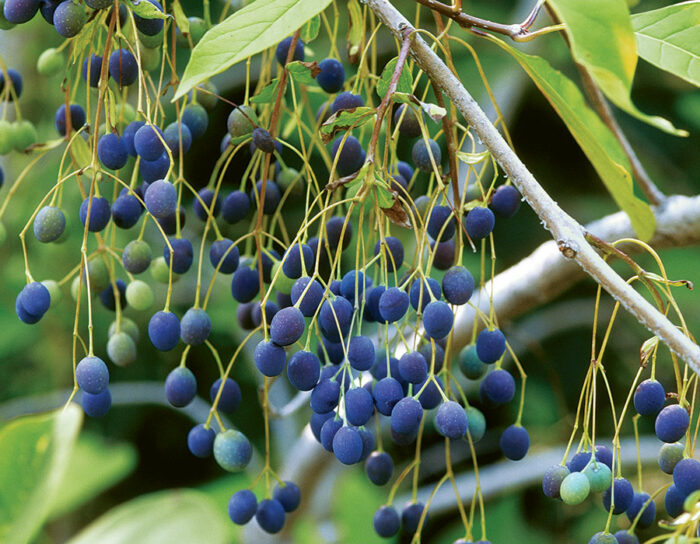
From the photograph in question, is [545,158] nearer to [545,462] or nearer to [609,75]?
[545,462]

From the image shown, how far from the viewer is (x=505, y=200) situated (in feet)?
2.65

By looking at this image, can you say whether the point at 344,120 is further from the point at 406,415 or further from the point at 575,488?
the point at 575,488

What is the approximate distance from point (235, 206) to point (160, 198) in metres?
0.23

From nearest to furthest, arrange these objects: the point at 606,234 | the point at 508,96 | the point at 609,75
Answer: the point at 609,75
the point at 606,234
the point at 508,96

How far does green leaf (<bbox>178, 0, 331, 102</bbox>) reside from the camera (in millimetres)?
510

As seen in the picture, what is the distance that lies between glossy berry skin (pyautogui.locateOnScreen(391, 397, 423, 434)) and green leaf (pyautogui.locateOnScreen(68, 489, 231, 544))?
0.17m

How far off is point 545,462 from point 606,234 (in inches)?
26.3

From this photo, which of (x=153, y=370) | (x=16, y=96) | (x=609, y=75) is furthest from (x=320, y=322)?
(x=153, y=370)

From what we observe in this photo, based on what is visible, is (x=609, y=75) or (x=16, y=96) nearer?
(x=609, y=75)

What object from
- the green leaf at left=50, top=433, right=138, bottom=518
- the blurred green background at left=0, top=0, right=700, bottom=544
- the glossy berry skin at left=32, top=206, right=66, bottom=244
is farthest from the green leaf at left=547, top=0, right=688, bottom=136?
the blurred green background at left=0, top=0, right=700, bottom=544

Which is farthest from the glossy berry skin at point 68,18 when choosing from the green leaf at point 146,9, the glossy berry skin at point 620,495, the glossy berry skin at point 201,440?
the glossy berry skin at point 620,495

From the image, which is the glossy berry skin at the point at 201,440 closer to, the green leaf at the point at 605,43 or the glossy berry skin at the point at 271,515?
the glossy berry skin at the point at 271,515

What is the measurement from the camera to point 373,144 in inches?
21.1

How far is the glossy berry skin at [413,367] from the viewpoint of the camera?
65 centimetres
